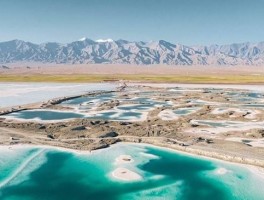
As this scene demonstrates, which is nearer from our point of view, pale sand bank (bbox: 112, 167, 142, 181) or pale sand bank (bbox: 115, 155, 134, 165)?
pale sand bank (bbox: 112, 167, 142, 181)

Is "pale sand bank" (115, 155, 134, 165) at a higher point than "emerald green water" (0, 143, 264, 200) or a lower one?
higher

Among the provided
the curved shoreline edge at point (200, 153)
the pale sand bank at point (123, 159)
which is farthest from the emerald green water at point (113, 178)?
the curved shoreline edge at point (200, 153)

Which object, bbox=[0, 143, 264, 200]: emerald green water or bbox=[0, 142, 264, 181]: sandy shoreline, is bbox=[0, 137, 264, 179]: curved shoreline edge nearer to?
bbox=[0, 142, 264, 181]: sandy shoreline

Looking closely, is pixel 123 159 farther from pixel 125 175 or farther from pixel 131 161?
pixel 125 175

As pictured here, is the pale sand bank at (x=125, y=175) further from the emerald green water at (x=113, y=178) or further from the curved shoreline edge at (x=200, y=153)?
the curved shoreline edge at (x=200, y=153)

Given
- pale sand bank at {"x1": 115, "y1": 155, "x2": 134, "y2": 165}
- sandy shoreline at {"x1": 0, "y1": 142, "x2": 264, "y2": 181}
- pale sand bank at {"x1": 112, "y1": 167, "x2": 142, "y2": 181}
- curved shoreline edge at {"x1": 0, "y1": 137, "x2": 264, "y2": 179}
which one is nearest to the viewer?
pale sand bank at {"x1": 112, "y1": 167, "x2": 142, "y2": 181}

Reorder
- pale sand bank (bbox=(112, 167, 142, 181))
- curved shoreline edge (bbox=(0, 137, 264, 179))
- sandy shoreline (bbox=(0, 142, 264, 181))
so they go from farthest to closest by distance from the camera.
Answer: curved shoreline edge (bbox=(0, 137, 264, 179)), sandy shoreline (bbox=(0, 142, 264, 181)), pale sand bank (bbox=(112, 167, 142, 181))

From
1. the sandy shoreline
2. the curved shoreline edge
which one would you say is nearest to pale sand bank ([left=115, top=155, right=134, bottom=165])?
the sandy shoreline

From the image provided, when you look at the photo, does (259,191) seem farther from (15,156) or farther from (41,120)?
(41,120)

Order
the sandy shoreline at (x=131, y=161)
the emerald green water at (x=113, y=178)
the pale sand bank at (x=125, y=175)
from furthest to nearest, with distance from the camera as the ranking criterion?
the sandy shoreline at (x=131, y=161), the pale sand bank at (x=125, y=175), the emerald green water at (x=113, y=178)

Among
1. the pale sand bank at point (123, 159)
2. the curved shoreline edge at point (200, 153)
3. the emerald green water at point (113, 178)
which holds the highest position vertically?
the curved shoreline edge at point (200, 153)
